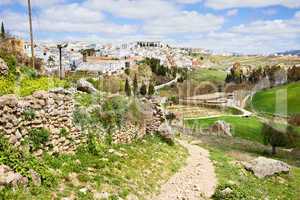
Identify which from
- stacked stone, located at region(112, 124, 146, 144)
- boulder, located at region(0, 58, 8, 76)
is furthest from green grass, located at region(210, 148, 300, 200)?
boulder, located at region(0, 58, 8, 76)

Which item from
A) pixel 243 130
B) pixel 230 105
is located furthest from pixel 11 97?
pixel 230 105

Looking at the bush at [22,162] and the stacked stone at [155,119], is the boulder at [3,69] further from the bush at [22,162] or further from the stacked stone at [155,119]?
the stacked stone at [155,119]

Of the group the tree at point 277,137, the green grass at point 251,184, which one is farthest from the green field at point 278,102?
the green grass at point 251,184

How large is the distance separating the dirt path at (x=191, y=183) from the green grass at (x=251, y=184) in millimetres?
518

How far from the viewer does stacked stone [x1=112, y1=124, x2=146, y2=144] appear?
23.4m

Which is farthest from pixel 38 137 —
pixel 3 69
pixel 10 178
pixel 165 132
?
pixel 165 132

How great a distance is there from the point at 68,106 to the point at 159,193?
5.87m

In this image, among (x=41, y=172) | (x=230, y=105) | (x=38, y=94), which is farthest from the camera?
(x=230, y=105)

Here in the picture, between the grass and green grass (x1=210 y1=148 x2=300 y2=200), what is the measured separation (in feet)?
10.1

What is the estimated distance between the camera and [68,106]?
1886 centimetres

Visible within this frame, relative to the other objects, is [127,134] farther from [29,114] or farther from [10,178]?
[10,178]

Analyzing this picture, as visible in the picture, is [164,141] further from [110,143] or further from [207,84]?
[207,84]

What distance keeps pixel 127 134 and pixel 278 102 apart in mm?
116709

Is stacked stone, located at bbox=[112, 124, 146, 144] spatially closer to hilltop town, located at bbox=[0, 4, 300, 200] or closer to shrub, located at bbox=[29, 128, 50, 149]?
hilltop town, located at bbox=[0, 4, 300, 200]
